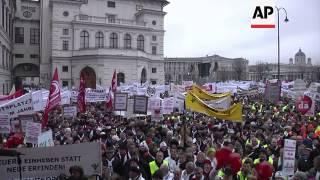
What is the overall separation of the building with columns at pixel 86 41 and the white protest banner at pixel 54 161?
55809mm

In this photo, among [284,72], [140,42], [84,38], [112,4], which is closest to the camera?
[84,38]

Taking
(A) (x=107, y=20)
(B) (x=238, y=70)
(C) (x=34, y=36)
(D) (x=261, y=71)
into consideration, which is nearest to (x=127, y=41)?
(A) (x=107, y=20)

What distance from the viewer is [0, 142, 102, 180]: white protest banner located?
25.6 ft

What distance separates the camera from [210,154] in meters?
10.4

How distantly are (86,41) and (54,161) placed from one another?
61.9m

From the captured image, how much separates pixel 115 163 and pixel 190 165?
1802 mm

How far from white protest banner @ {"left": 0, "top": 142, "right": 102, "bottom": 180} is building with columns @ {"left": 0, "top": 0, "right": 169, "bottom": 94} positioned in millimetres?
55809

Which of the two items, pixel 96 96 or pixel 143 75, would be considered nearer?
pixel 96 96

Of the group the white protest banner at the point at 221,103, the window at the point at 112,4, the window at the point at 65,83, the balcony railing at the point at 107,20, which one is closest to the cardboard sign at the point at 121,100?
the white protest banner at the point at 221,103

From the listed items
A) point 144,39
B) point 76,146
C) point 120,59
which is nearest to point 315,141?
point 76,146

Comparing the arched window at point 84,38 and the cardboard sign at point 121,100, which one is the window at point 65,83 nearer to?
the arched window at point 84,38

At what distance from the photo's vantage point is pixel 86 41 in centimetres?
6869

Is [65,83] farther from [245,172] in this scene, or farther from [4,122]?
[245,172]

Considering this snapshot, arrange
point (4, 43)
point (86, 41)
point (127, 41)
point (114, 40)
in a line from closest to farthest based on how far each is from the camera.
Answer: point (4, 43), point (86, 41), point (114, 40), point (127, 41)
